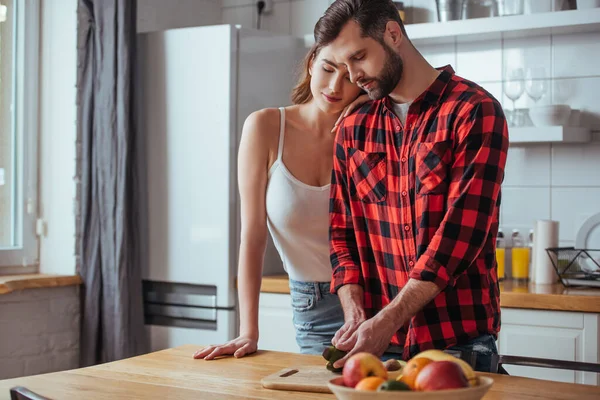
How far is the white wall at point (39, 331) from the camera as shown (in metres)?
2.99

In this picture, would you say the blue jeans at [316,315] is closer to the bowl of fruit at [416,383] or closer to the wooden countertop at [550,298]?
the bowl of fruit at [416,383]

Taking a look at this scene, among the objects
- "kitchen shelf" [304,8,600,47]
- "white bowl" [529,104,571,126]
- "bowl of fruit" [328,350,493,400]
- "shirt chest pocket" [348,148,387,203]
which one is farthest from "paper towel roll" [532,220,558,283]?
"bowl of fruit" [328,350,493,400]

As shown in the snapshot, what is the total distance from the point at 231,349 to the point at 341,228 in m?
0.38

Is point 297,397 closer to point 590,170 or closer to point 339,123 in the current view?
point 339,123

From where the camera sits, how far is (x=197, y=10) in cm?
383

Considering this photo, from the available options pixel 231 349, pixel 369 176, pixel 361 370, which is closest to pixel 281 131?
pixel 369 176

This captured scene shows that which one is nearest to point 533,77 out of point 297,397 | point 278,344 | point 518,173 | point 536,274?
point 518,173

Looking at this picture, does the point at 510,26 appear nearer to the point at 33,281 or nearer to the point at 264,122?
the point at 264,122

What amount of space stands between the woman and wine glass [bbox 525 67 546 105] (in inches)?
55.2

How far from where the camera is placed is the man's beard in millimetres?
1729

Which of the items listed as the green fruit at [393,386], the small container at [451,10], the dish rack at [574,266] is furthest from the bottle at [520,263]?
the green fruit at [393,386]

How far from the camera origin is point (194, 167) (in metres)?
3.20

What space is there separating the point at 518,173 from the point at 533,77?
39cm

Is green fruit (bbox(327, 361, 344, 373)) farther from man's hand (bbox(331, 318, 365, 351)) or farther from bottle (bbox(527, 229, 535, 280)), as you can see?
bottle (bbox(527, 229, 535, 280))
